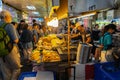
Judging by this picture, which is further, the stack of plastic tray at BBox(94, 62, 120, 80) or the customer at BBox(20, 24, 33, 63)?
the customer at BBox(20, 24, 33, 63)

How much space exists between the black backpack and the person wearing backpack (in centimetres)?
7

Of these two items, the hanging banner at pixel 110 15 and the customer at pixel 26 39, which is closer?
the customer at pixel 26 39

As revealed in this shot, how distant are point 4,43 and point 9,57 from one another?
1.16 ft

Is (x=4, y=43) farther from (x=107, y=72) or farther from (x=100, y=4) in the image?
(x=100, y=4)

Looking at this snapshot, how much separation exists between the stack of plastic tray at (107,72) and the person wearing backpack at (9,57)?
2.02 metres

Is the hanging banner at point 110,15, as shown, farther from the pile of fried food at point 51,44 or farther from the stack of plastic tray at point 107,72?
the stack of plastic tray at point 107,72

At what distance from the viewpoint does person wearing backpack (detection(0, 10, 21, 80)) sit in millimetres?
4087

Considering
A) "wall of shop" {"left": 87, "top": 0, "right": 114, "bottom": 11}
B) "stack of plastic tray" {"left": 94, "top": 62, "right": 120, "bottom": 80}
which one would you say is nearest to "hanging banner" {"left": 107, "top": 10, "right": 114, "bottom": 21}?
"wall of shop" {"left": 87, "top": 0, "right": 114, "bottom": 11}

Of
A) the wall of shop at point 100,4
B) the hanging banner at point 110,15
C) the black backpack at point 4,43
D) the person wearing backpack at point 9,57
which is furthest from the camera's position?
the hanging banner at point 110,15

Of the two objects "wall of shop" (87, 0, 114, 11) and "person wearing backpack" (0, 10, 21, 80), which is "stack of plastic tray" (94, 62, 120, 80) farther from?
"wall of shop" (87, 0, 114, 11)

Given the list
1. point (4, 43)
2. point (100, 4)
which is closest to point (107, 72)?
point (4, 43)

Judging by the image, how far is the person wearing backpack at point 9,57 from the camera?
161 inches

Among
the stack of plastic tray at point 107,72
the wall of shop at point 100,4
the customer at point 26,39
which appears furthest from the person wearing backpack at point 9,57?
the wall of shop at point 100,4

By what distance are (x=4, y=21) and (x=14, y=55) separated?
75cm
